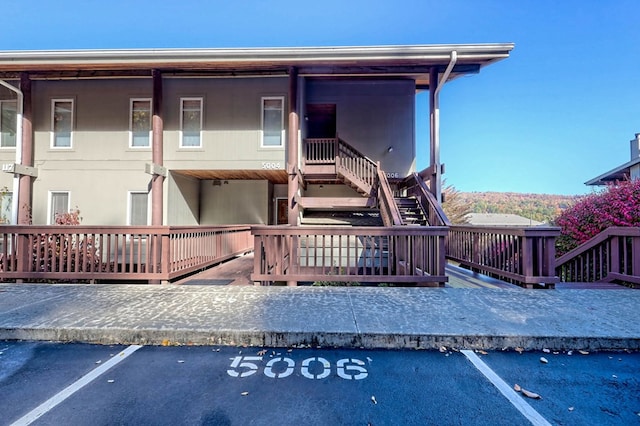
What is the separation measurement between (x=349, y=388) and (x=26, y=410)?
226 centimetres

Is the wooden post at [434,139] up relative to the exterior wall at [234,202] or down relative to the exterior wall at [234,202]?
up

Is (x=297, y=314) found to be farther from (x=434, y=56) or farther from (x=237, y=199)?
(x=237, y=199)

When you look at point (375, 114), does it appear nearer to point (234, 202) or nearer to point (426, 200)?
point (426, 200)

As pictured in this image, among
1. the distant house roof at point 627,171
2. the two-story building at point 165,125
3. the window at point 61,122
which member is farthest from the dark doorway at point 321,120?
the distant house roof at point 627,171

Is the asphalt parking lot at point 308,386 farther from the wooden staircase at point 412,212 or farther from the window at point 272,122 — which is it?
the window at point 272,122

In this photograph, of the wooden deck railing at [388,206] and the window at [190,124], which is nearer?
the wooden deck railing at [388,206]

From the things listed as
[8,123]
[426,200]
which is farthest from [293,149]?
[8,123]

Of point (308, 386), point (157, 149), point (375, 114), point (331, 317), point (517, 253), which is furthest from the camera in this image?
point (375, 114)

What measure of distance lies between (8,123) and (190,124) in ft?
20.1

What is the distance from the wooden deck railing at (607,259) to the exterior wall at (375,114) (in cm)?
634

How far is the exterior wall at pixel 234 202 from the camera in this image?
1170 centimetres

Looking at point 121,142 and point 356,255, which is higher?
point 121,142

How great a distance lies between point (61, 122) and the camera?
978 centimetres

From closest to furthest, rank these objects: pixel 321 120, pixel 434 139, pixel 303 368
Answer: pixel 303 368
pixel 434 139
pixel 321 120
